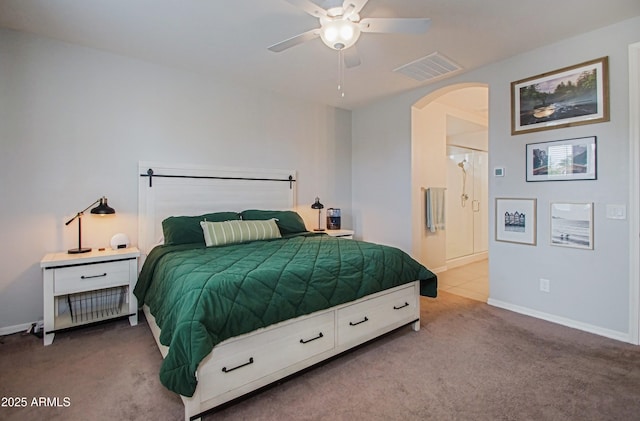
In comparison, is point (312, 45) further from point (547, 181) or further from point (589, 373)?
point (589, 373)

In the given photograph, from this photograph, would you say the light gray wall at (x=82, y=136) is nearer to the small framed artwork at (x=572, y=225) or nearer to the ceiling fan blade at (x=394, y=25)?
the ceiling fan blade at (x=394, y=25)

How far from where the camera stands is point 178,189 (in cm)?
338

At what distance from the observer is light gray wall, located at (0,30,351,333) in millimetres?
2605

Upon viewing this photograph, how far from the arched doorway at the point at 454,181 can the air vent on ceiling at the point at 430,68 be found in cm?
30

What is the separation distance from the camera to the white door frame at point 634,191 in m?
2.40

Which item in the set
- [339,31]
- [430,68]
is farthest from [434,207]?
[339,31]

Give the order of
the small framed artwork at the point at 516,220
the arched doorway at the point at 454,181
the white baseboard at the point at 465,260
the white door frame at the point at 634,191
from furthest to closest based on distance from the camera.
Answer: the white baseboard at the point at 465,260 → the arched doorway at the point at 454,181 → the small framed artwork at the point at 516,220 → the white door frame at the point at 634,191

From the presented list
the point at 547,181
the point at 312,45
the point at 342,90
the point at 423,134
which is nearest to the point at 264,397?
the point at 312,45

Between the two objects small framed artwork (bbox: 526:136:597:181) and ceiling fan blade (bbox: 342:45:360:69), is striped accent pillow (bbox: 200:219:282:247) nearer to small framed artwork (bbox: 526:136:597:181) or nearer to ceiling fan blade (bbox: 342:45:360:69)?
ceiling fan blade (bbox: 342:45:360:69)

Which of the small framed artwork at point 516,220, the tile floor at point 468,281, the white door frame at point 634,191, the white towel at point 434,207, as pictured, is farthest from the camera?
the white towel at point 434,207

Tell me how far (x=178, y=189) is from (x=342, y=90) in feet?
7.92

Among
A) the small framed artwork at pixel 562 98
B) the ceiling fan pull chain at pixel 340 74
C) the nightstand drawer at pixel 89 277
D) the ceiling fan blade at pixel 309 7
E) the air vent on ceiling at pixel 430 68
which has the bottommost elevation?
the nightstand drawer at pixel 89 277

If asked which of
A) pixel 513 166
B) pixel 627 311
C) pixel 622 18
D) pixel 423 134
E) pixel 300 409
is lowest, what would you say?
pixel 300 409

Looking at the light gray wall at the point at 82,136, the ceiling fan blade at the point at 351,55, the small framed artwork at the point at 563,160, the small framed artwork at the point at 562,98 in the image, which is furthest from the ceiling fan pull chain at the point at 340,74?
the small framed artwork at the point at 563,160
